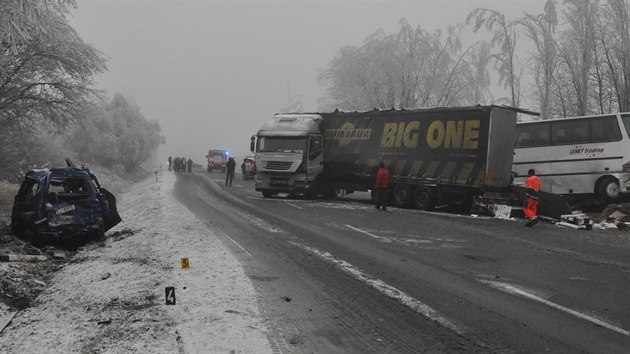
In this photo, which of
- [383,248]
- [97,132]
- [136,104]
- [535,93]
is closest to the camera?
[383,248]

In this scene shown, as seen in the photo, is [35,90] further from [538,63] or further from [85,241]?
[538,63]

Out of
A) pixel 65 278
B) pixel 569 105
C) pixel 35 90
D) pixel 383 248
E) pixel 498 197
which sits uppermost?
pixel 569 105

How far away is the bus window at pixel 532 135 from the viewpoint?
723 inches

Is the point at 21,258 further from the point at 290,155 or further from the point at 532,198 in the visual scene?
the point at 290,155

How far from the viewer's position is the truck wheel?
18.1 m

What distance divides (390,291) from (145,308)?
3039 mm

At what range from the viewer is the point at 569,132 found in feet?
57.4

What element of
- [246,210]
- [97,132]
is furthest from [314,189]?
[97,132]

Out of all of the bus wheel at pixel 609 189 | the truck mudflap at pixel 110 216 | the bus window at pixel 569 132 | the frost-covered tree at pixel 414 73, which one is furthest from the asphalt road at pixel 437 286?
the frost-covered tree at pixel 414 73

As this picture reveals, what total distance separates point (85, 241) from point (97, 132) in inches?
1725

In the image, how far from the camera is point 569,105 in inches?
1073

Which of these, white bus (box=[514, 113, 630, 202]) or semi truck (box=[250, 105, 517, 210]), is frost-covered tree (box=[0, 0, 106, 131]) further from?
white bus (box=[514, 113, 630, 202])

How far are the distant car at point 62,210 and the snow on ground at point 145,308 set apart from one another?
3.72 ft

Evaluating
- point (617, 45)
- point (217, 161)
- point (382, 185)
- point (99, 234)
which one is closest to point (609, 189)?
point (382, 185)
